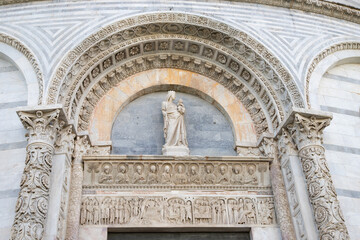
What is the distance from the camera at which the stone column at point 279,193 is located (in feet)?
24.6

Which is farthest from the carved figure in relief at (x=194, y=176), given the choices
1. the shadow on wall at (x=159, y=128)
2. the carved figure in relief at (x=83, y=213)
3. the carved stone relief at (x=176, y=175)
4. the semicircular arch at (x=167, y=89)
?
the carved figure in relief at (x=83, y=213)

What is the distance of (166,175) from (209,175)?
2.92 ft

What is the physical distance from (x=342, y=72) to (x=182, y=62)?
12.9ft

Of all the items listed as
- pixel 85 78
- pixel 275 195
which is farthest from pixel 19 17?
pixel 275 195

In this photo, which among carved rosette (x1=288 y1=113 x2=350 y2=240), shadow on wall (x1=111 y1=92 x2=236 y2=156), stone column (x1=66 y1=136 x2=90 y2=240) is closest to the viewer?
carved rosette (x1=288 y1=113 x2=350 y2=240)

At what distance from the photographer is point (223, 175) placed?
8242mm

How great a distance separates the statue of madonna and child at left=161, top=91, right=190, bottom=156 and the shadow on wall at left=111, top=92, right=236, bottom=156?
0.32 m

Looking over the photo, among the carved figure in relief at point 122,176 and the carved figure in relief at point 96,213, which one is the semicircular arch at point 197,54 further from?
the carved figure in relief at point 96,213

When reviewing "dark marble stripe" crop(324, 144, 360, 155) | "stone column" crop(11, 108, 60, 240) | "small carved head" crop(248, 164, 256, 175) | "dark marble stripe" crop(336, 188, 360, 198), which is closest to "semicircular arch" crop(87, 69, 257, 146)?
"small carved head" crop(248, 164, 256, 175)

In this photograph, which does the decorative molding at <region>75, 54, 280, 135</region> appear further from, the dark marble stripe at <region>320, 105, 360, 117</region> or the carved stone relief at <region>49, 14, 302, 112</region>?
the dark marble stripe at <region>320, 105, 360, 117</region>

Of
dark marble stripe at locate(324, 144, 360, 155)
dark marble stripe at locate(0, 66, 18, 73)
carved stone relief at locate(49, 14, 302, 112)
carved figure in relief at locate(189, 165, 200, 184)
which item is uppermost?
carved stone relief at locate(49, 14, 302, 112)

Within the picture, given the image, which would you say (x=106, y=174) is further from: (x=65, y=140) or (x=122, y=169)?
(x=65, y=140)

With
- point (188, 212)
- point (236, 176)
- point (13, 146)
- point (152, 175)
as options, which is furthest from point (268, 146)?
point (13, 146)

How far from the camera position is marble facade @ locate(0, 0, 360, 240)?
729 cm
